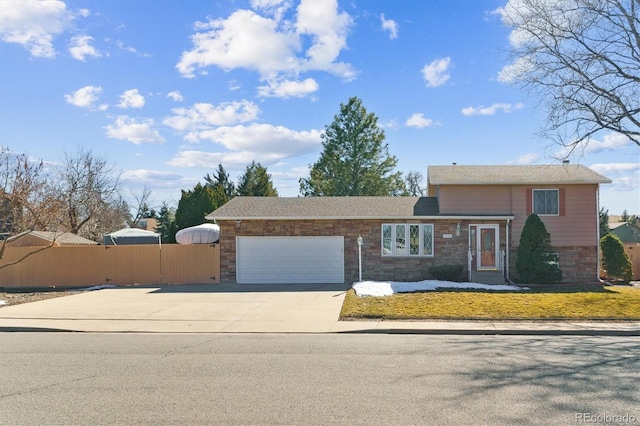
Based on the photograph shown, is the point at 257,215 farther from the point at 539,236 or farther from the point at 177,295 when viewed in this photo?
the point at 539,236

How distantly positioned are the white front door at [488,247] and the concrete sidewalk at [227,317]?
6.85 metres

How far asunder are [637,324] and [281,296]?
1001 centimetres

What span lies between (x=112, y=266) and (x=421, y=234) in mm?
13173

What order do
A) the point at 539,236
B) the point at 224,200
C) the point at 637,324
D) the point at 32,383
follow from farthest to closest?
the point at 224,200
the point at 539,236
the point at 637,324
the point at 32,383

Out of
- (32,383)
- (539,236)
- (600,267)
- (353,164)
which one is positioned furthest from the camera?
(353,164)

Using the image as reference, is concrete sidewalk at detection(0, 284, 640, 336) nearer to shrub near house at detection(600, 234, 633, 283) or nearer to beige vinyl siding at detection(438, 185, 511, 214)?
beige vinyl siding at detection(438, 185, 511, 214)

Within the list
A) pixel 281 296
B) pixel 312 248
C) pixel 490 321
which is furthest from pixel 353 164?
pixel 490 321

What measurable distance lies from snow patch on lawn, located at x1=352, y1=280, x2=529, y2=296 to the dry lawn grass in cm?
72

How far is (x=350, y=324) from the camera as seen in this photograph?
11836 millimetres

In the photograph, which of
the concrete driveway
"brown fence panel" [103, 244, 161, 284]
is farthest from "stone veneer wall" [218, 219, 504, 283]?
"brown fence panel" [103, 244, 161, 284]

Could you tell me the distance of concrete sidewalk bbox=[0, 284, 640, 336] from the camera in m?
11.2

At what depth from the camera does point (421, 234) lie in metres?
21.3

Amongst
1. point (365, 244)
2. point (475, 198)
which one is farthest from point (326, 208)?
point (475, 198)

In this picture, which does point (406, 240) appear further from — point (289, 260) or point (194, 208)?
point (194, 208)
